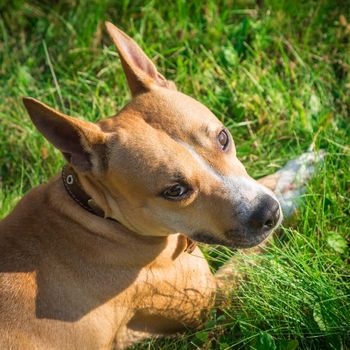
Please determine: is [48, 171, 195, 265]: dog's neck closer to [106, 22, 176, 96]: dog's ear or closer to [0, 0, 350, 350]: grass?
[0, 0, 350, 350]: grass

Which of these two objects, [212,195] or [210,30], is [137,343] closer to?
[212,195]

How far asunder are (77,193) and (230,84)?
2586 millimetres

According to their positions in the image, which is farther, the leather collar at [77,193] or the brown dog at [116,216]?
the leather collar at [77,193]

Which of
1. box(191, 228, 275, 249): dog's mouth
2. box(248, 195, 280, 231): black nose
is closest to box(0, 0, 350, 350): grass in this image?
box(191, 228, 275, 249): dog's mouth

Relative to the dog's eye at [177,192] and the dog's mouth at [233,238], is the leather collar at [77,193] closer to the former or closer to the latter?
the dog's eye at [177,192]

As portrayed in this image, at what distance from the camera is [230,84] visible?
643 centimetres

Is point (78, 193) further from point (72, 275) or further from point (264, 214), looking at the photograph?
point (264, 214)

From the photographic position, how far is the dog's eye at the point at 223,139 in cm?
433

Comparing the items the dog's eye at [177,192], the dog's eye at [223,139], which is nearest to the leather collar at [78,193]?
the dog's eye at [177,192]

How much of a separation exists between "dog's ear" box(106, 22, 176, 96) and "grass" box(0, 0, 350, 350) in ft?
4.45

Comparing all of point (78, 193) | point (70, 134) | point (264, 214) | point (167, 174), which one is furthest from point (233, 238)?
point (70, 134)

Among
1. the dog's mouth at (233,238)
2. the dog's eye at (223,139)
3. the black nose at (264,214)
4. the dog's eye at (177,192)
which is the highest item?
the dog's eye at (223,139)

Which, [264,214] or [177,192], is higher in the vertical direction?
[177,192]

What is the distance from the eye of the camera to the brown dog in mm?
4098
